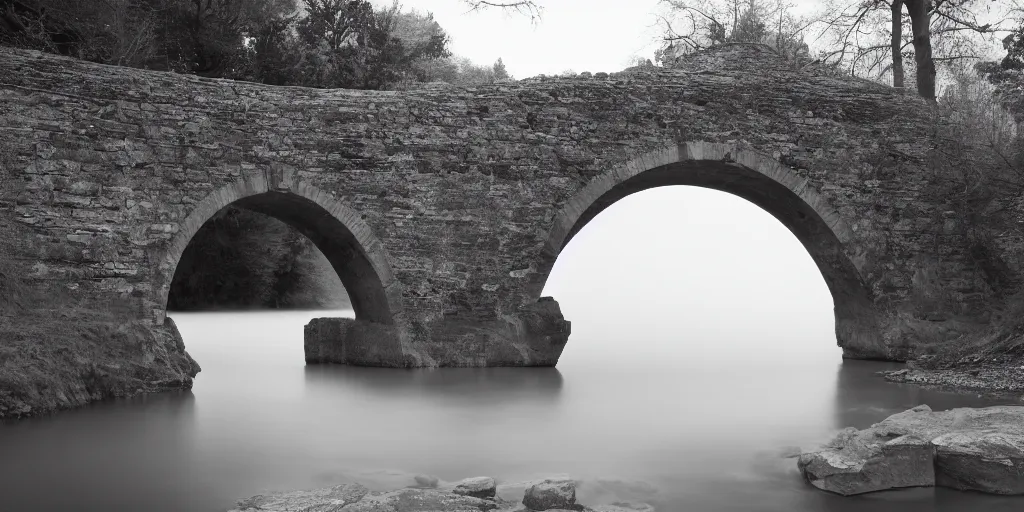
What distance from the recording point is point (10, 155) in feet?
27.9

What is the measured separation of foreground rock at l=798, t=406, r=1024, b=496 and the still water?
0.11m

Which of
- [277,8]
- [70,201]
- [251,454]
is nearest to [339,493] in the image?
[251,454]

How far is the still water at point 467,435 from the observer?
17.3 ft

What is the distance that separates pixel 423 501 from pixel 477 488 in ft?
1.54

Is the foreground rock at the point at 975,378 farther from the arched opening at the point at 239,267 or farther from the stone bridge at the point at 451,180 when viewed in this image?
the arched opening at the point at 239,267

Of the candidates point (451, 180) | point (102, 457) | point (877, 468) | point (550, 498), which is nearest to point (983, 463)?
point (877, 468)

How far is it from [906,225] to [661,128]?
3.34 metres

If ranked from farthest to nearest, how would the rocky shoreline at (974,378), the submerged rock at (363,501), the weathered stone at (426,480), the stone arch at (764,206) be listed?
the stone arch at (764,206) → the rocky shoreline at (974,378) → the weathered stone at (426,480) → the submerged rock at (363,501)

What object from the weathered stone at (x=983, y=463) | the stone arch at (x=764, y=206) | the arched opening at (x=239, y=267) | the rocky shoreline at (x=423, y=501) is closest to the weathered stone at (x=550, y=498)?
the rocky shoreline at (x=423, y=501)

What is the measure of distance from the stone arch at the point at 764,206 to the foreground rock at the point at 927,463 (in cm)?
491

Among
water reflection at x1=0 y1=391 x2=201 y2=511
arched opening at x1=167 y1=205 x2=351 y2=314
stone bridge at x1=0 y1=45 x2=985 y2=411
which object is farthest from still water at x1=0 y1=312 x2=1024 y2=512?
arched opening at x1=167 y1=205 x2=351 y2=314

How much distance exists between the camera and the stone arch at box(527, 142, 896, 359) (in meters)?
10.1

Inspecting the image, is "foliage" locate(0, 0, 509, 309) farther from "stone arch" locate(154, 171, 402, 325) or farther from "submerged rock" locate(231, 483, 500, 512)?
"submerged rock" locate(231, 483, 500, 512)

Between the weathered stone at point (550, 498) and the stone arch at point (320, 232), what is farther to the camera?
the stone arch at point (320, 232)
